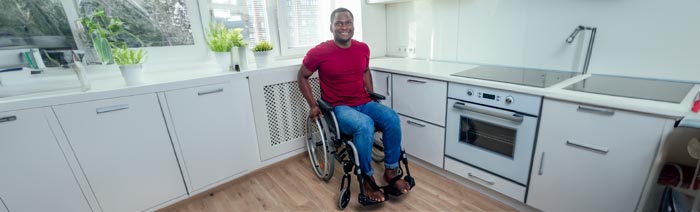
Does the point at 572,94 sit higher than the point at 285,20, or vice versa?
the point at 285,20

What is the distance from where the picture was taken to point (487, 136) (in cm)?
171

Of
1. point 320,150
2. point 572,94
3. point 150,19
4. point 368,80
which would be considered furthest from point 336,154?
point 150,19

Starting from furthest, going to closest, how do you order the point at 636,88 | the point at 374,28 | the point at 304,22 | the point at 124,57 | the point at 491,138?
the point at 374,28
the point at 304,22
the point at 491,138
the point at 124,57
the point at 636,88

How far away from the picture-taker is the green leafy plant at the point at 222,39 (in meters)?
1.88

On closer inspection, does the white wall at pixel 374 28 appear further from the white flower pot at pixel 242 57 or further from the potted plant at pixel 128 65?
the potted plant at pixel 128 65

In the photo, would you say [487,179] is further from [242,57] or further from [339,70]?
[242,57]

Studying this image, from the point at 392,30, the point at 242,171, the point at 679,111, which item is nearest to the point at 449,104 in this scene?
the point at 679,111

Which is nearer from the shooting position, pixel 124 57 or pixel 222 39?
pixel 124 57

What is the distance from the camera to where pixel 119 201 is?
5.37 ft

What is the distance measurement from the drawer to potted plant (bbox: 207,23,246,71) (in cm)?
165

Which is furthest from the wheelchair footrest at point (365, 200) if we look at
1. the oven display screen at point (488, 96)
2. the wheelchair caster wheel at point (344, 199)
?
the oven display screen at point (488, 96)

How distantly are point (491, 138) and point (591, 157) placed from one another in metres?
0.47

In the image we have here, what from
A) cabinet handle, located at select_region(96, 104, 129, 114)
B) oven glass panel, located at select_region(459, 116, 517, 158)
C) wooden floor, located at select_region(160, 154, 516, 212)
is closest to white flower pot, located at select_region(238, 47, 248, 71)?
cabinet handle, located at select_region(96, 104, 129, 114)

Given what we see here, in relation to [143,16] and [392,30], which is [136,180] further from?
[392,30]
